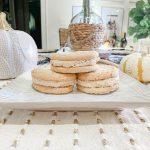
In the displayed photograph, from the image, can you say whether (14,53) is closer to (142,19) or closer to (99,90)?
(99,90)

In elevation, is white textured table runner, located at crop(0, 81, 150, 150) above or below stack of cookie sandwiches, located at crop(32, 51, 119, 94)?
below

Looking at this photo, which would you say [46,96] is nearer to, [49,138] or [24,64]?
[49,138]

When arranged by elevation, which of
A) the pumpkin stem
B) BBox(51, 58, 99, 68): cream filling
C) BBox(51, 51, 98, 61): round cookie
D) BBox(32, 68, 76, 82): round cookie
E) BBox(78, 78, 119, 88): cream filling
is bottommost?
BBox(78, 78, 119, 88): cream filling

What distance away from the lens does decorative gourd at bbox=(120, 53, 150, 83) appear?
597 millimetres

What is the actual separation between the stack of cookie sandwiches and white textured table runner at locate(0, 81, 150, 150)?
1.8 inches

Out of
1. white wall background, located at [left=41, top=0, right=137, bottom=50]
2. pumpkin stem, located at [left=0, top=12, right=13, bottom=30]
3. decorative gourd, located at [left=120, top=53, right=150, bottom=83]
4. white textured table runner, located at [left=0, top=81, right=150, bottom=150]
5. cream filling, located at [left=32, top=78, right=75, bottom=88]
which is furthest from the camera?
white wall background, located at [left=41, top=0, right=137, bottom=50]

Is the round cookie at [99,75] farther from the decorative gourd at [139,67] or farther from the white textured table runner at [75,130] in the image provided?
the decorative gourd at [139,67]

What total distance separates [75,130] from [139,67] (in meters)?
0.34

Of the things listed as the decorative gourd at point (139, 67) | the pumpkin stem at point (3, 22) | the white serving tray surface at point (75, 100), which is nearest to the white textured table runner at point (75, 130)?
the white serving tray surface at point (75, 100)

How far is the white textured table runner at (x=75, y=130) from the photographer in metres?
0.29

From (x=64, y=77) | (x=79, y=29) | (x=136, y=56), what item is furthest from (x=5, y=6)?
(x=64, y=77)

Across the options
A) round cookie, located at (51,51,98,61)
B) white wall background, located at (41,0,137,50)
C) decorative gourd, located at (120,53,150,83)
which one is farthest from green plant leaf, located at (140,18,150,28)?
round cookie, located at (51,51,98,61)

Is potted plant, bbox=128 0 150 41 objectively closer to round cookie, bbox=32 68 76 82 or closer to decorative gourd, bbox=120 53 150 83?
decorative gourd, bbox=120 53 150 83

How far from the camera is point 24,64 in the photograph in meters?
0.71
